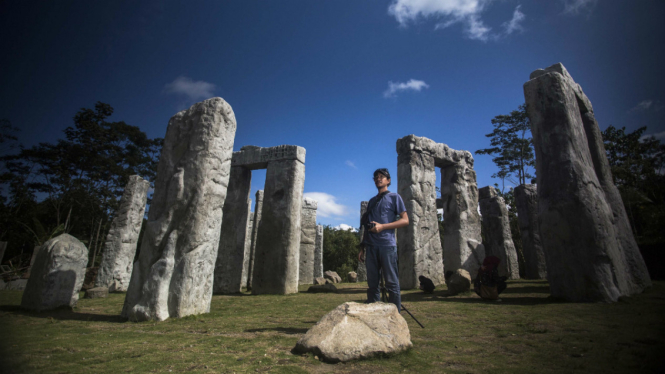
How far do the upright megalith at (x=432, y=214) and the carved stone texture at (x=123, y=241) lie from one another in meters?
8.07

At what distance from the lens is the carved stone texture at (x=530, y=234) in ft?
35.3

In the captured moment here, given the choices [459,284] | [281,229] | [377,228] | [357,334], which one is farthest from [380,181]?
[281,229]

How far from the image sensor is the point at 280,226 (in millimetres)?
8180

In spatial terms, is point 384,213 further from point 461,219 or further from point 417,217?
point 461,219

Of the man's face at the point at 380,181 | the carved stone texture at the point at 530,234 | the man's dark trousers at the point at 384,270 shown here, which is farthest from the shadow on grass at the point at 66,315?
the carved stone texture at the point at 530,234

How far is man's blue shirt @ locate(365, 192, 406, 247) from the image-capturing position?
333 cm

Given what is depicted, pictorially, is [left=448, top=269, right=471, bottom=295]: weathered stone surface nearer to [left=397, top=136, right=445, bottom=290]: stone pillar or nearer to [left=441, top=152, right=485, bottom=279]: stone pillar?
[left=397, top=136, right=445, bottom=290]: stone pillar

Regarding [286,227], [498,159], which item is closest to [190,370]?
[286,227]

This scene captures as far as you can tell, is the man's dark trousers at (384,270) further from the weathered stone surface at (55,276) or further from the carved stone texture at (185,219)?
the weathered stone surface at (55,276)

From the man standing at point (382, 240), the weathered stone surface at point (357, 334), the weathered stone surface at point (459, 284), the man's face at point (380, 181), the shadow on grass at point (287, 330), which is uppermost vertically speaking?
the man's face at point (380, 181)

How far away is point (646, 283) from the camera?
5.42 metres

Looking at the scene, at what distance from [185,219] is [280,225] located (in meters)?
3.94

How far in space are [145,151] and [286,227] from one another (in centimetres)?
1724

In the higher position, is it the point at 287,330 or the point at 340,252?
the point at 340,252
